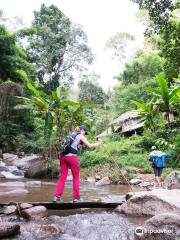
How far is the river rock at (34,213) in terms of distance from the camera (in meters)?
6.05

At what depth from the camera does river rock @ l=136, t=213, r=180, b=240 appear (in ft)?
14.8

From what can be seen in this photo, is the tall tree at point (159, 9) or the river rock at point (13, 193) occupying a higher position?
the tall tree at point (159, 9)

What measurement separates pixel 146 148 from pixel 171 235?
574 inches

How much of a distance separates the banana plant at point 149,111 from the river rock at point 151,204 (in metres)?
10.2

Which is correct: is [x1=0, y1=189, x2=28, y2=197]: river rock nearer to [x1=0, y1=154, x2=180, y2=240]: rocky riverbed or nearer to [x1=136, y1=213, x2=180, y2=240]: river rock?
[x1=0, y1=154, x2=180, y2=240]: rocky riverbed

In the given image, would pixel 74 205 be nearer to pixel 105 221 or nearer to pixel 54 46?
pixel 105 221

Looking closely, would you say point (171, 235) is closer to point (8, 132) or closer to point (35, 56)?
point (8, 132)

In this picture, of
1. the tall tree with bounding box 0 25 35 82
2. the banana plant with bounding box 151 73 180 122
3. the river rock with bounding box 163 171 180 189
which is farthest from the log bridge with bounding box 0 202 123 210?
the tall tree with bounding box 0 25 35 82

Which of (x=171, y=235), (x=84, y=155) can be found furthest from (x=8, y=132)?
(x=171, y=235)

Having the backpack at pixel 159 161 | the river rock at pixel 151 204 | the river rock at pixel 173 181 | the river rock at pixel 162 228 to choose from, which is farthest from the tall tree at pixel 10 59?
the river rock at pixel 162 228

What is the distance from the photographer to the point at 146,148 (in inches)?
747

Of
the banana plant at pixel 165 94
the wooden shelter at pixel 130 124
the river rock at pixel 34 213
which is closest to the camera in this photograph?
the river rock at pixel 34 213

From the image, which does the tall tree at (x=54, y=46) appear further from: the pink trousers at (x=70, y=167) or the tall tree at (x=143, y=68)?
the pink trousers at (x=70, y=167)

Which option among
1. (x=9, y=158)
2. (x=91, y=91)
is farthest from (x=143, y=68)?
(x=9, y=158)
